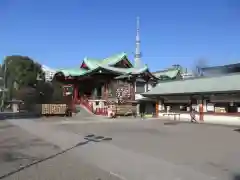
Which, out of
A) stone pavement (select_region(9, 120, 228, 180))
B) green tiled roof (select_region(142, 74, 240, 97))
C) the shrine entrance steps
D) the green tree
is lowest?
stone pavement (select_region(9, 120, 228, 180))

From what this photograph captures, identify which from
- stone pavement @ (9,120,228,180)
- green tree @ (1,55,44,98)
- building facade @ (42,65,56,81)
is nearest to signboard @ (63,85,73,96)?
green tree @ (1,55,44,98)

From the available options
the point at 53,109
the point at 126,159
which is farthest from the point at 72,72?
the point at 126,159

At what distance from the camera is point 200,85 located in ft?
107

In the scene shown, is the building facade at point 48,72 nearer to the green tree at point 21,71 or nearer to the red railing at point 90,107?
the green tree at point 21,71

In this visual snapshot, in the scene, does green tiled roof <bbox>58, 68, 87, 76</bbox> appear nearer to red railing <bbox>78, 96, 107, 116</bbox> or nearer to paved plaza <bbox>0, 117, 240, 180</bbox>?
red railing <bbox>78, 96, 107, 116</bbox>

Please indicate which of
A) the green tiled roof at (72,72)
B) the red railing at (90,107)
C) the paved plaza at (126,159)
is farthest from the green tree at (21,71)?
the paved plaza at (126,159)

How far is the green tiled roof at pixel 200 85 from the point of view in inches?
1147

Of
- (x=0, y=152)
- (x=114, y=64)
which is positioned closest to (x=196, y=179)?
(x=0, y=152)

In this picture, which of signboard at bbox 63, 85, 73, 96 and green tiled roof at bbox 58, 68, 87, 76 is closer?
green tiled roof at bbox 58, 68, 87, 76

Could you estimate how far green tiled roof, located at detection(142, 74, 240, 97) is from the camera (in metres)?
29.1

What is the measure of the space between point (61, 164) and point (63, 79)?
40.7m

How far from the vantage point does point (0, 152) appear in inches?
489

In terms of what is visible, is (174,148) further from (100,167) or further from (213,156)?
(100,167)

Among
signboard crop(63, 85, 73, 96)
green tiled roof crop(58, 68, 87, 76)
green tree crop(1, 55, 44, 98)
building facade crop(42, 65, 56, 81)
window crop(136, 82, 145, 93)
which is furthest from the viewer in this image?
building facade crop(42, 65, 56, 81)
